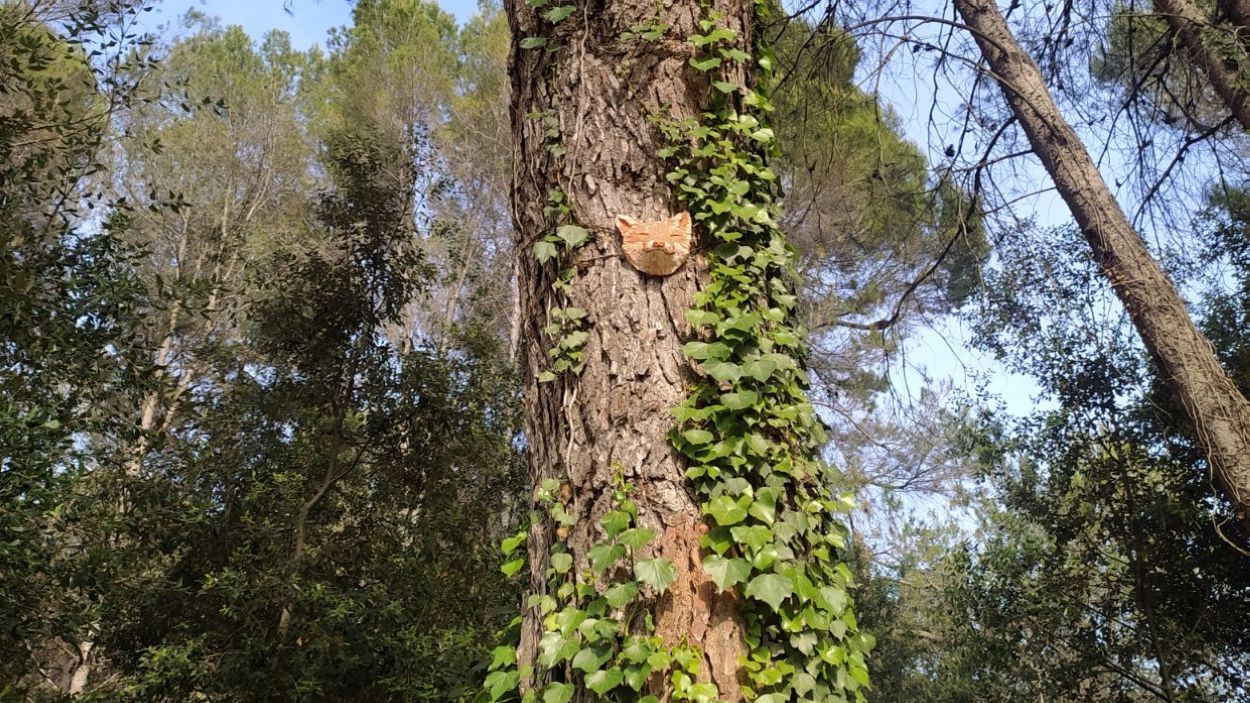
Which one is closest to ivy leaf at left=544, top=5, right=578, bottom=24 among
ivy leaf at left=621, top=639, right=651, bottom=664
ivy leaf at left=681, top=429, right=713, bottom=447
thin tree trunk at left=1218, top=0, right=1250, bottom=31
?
ivy leaf at left=681, top=429, right=713, bottom=447

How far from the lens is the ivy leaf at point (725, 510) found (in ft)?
4.79

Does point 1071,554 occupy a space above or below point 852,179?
below

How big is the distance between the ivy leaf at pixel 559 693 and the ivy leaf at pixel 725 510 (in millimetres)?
379

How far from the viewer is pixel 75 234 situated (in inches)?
144

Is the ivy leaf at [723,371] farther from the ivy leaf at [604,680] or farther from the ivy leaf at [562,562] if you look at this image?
the ivy leaf at [604,680]

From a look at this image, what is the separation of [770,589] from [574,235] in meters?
0.78

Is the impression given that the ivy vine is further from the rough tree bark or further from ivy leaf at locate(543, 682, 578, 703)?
the rough tree bark

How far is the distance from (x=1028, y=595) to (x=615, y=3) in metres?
5.77

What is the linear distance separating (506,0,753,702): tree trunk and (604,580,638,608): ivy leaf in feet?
0.17

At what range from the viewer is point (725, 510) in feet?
4.82

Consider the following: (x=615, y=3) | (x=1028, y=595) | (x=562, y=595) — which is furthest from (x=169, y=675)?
(x=1028, y=595)

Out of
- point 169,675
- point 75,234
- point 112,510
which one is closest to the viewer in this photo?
point 75,234

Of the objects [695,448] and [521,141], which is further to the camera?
[521,141]

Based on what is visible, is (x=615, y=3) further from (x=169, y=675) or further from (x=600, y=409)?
(x=169, y=675)
